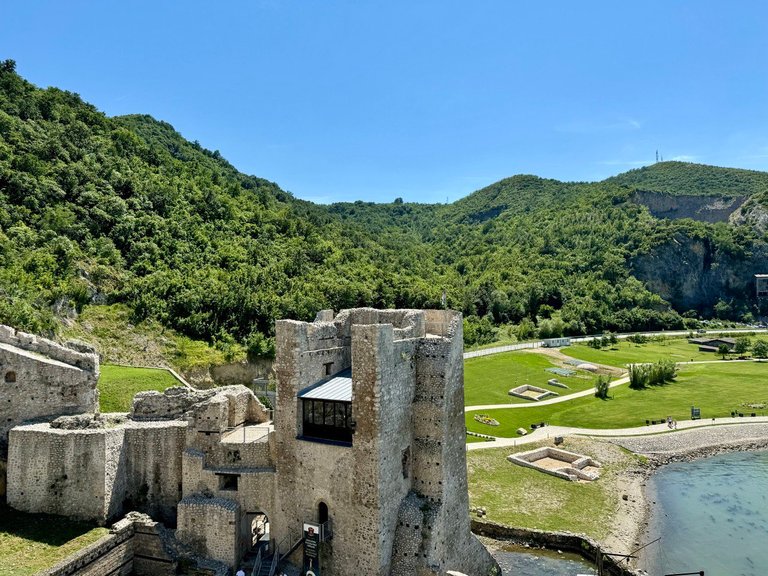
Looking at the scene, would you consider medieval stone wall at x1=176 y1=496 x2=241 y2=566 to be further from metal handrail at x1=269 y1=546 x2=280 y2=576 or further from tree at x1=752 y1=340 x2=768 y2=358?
tree at x1=752 y1=340 x2=768 y2=358

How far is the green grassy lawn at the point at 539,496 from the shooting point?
35.6 meters

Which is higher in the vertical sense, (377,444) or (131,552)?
(377,444)

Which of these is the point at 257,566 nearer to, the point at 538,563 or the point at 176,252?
the point at 538,563

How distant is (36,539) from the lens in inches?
802

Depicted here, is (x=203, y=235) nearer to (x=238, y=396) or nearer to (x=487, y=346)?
(x=238, y=396)

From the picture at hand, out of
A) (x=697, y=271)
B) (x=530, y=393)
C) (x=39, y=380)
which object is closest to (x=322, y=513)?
(x=39, y=380)

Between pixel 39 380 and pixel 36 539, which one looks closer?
pixel 36 539

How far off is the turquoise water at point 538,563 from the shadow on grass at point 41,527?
70.2ft

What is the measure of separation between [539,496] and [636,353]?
7160 cm

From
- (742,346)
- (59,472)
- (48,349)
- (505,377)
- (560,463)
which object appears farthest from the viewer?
(742,346)

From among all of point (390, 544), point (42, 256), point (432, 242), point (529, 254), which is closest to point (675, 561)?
point (390, 544)

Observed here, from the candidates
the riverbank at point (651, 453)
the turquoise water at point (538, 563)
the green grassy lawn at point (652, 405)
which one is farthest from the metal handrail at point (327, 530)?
the green grassy lawn at point (652, 405)

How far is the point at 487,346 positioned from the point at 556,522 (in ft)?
209

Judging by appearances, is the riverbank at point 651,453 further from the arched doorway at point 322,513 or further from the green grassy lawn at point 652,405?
the arched doorway at point 322,513
